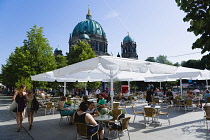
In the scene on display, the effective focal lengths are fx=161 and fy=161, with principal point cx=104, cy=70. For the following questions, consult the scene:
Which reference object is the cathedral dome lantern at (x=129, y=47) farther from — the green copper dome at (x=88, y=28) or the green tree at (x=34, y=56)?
the green tree at (x=34, y=56)

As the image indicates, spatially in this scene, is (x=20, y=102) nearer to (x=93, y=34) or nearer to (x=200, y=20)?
(x=200, y=20)

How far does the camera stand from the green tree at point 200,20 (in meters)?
2.22

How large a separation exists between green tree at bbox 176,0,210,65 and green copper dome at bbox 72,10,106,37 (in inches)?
2801

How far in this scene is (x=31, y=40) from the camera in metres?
19.4

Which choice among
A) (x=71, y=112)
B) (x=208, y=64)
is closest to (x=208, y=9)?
(x=208, y=64)

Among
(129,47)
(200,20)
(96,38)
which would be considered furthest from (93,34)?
(200,20)

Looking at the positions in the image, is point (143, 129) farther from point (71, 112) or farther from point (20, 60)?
point (20, 60)

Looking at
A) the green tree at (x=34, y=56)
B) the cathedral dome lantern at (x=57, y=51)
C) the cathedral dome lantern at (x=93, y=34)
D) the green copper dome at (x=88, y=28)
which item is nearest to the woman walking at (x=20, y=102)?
the green tree at (x=34, y=56)

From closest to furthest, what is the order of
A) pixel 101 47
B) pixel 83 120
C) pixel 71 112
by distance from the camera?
1. pixel 83 120
2. pixel 71 112
3. pixel 101 47

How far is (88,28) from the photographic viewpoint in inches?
2889

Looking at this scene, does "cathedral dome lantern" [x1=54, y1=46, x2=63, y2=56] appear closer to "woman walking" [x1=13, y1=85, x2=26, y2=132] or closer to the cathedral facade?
the cathedral facade

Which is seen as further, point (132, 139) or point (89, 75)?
point (89, 75)

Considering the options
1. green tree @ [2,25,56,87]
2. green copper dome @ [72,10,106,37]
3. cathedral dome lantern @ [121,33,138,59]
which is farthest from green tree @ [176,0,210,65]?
cathedral dome lantern @ [121,33,138,59]

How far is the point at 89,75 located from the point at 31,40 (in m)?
12.1
